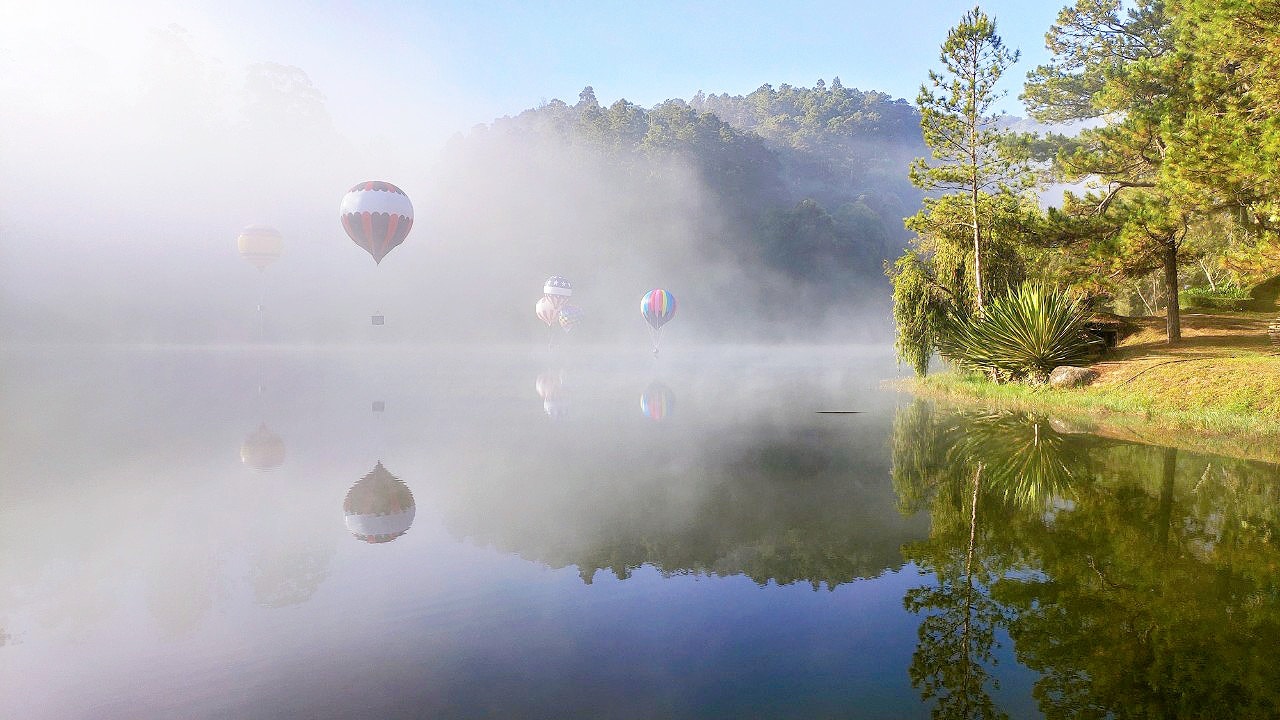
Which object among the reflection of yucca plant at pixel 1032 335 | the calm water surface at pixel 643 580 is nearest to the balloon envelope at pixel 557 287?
the reflection of yucca plant at pixel 1032 335

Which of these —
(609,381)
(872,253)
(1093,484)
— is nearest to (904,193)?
(872,253)

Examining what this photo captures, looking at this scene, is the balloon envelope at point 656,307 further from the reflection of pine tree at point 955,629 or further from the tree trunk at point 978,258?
the reflection of pine tree at point 955,629

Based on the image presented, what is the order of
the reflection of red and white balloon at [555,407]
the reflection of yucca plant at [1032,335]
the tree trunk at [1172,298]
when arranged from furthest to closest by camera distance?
1. the tree trunk at [1172,298]
2. the reflection of red and white balloon at [555,407]
3. the reflection of yucca plant at [1032,335]

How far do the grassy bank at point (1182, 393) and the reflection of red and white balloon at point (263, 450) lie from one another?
1527 centimetres

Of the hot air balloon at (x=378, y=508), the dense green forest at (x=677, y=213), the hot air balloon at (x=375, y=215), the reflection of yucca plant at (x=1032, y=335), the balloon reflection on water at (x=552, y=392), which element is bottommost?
the balloon reflection on water at (x=552, y=392)

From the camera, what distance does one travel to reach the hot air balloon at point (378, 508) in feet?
27.1

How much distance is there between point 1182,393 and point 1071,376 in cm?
343

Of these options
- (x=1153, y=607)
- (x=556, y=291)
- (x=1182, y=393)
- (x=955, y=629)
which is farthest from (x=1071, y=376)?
(x=556, y=291)

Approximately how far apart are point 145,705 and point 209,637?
106 cm

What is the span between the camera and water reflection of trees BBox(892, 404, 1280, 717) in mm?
4324

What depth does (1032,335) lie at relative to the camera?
63.6ft

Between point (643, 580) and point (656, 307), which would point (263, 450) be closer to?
point (643, 580)

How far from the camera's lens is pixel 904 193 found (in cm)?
15312

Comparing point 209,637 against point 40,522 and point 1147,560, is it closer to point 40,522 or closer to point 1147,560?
point 40,522
